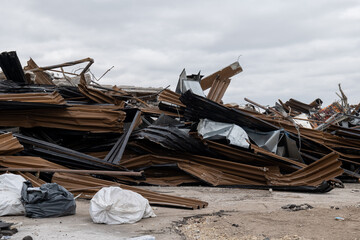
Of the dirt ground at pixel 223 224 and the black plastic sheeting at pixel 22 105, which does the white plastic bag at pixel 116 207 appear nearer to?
the dirt ground at pixel 223 224

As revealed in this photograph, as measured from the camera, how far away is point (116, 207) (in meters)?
5.19

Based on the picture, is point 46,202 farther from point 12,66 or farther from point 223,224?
point 12,66

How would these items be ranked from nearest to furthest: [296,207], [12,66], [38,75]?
1. [296,207]
2. [12,66]
3. [38,75]

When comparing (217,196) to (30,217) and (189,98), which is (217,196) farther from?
(30,217)

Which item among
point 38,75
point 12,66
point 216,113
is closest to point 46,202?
point 216,113

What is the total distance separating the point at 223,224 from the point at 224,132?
4.32 meters

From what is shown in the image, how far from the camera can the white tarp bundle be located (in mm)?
9180

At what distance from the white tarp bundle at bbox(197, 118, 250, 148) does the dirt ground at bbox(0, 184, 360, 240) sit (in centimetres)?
227

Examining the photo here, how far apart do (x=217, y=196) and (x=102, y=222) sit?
307 centimetres

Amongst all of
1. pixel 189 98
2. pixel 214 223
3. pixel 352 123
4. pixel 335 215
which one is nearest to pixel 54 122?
pixel 189 98

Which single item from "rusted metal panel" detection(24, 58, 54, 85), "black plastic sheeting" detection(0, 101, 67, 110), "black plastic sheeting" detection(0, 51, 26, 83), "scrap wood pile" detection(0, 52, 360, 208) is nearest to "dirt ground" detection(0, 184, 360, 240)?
"scrap wood pile" detection(0, 52, 360, 208)

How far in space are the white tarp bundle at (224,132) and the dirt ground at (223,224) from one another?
2.27 m

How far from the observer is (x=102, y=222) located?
5168mm

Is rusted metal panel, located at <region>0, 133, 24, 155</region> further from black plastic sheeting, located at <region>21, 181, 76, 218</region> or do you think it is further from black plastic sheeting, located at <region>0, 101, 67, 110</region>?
black plastic sheeting, located at <region>21, 181, 76, 218</region>
